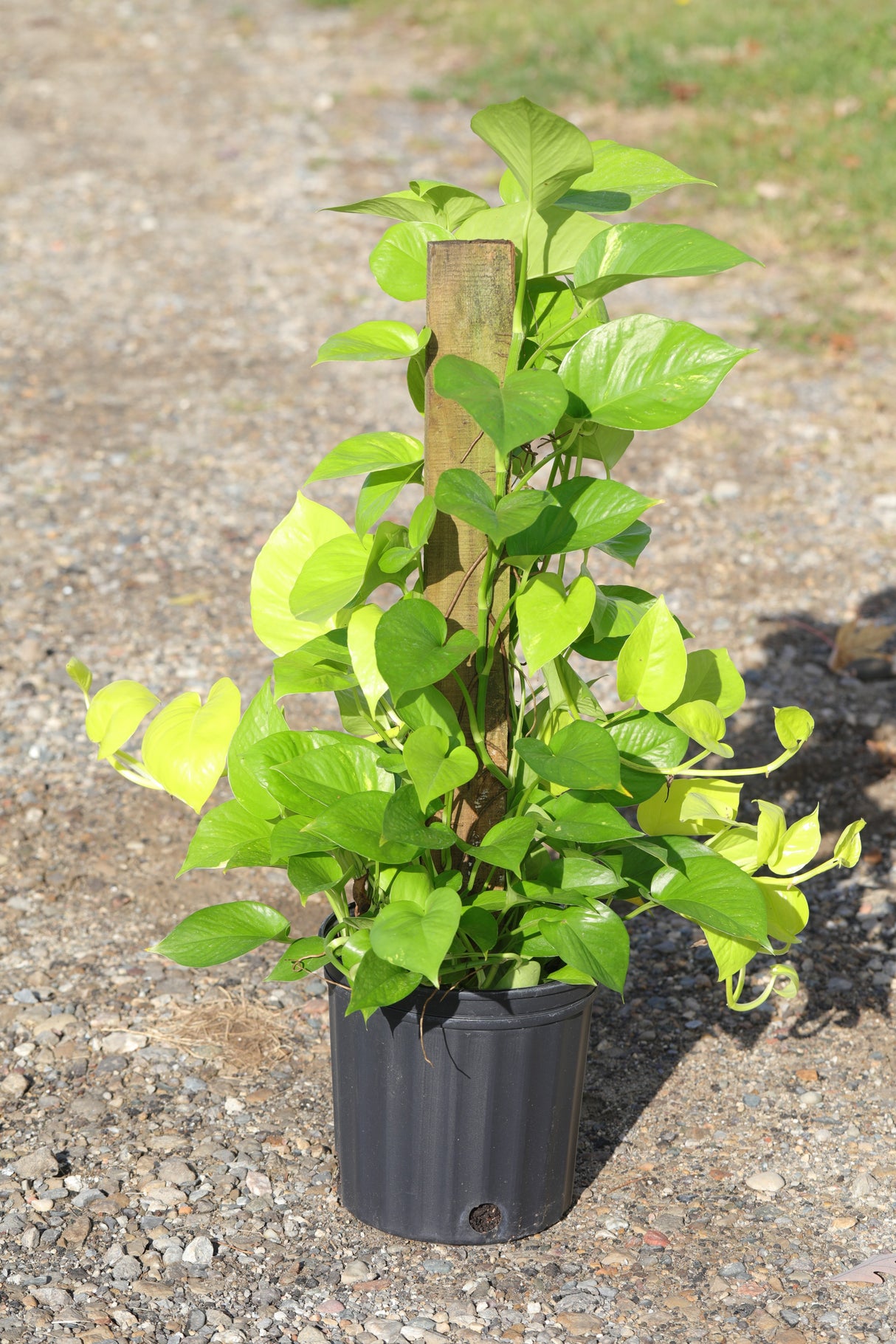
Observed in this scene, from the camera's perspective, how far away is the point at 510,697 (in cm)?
164

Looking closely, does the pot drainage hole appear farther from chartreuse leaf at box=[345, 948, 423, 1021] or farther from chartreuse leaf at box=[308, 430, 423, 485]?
chartreuse leaf at box=[308, 430, 423, 485]

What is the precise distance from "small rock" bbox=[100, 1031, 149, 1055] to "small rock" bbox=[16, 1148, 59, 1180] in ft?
0.91

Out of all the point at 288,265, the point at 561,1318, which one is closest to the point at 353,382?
the point at 288,265

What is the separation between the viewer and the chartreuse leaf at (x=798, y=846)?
66.2 inches

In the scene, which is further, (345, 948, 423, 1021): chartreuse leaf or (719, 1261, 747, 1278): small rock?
(719, 1261, 747, 1278): small rock

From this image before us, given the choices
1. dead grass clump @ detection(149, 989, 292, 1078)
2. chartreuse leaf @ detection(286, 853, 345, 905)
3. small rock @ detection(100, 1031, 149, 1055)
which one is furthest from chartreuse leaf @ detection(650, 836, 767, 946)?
small rock @ detection(100, 1031, 149, 1055)


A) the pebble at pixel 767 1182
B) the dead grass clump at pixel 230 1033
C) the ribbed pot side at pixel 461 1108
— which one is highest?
the ribbed pot side at pixel 461 1108

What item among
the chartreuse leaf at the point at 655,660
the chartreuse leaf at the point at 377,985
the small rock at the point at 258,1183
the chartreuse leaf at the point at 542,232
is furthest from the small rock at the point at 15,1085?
the chartreuse leaf at the point at 542,232

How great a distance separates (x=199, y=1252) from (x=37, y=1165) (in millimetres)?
308

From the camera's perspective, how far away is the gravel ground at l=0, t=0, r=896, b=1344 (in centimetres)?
170

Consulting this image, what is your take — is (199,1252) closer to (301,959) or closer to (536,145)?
(301,959)

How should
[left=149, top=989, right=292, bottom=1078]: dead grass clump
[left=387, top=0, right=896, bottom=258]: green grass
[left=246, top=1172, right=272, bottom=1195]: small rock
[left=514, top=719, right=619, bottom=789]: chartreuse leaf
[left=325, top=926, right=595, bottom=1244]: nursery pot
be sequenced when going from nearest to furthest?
[left=514, top=719, right=619, bottom=789]: chartreuse leaf
[left=325, top=926, right=595, bottom=1244]: nursery pot
[left=246, top=1172, right=272, bottom=1195]: small rock
[left=149, top=989, right=292, bottom=1078]: dead grass clump
[left=387, top=0, right=896, bottom=258]: green grass

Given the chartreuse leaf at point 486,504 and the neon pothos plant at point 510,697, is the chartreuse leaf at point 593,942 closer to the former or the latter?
the neon pothos plant at point 510,697

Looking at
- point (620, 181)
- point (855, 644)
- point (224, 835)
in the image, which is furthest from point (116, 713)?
point (855, 644)
